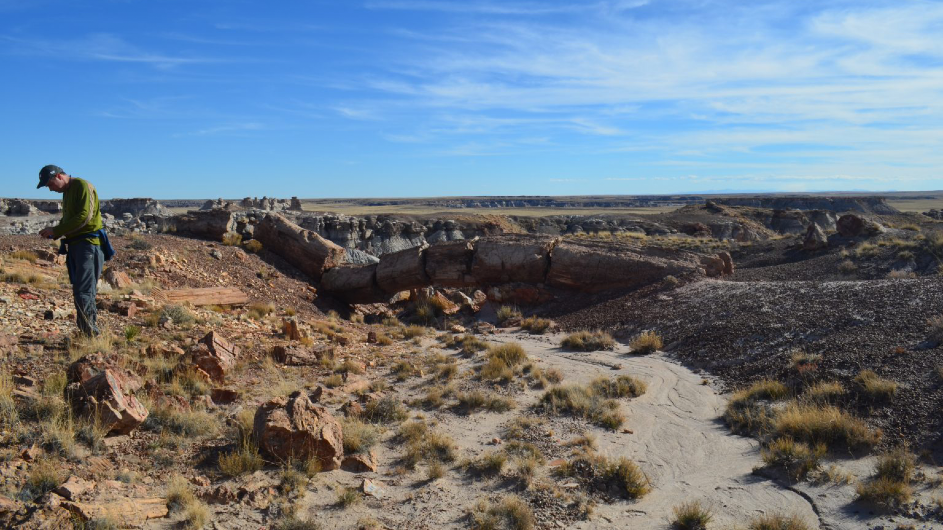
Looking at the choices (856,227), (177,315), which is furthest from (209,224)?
(856,227)

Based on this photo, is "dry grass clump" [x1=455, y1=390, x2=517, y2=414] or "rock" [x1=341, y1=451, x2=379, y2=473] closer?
"rock" [x1=341, y1=451, x2=379, y2=473]

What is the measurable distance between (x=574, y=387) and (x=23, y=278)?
29.7 ft

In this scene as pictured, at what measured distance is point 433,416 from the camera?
24.7 ft

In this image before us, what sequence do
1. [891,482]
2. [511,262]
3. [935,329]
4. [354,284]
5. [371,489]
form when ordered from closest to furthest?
[891,482] < [371,489] < [935,329] < [511,262] < [354,284]

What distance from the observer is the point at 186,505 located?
465 centimetres

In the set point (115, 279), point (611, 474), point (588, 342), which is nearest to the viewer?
point (611, 474)

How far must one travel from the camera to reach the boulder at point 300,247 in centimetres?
1714

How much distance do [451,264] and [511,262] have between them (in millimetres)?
1639

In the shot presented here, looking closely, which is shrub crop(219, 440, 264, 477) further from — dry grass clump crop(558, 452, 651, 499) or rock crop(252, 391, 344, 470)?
dry grass clump crop(558, 452, 651, 499)

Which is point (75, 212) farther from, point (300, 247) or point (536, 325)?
point (300, 247)

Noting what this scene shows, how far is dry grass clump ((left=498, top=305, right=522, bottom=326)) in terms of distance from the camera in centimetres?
1496

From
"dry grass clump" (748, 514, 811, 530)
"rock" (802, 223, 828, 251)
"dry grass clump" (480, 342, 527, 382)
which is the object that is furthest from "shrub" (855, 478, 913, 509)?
"rock" (802, 223, 828, 251)

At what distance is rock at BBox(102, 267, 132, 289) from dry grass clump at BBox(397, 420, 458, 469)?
696cm

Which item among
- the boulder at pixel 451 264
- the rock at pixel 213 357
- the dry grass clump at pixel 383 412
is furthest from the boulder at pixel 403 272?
the dry grass clump at pixel 383 412
